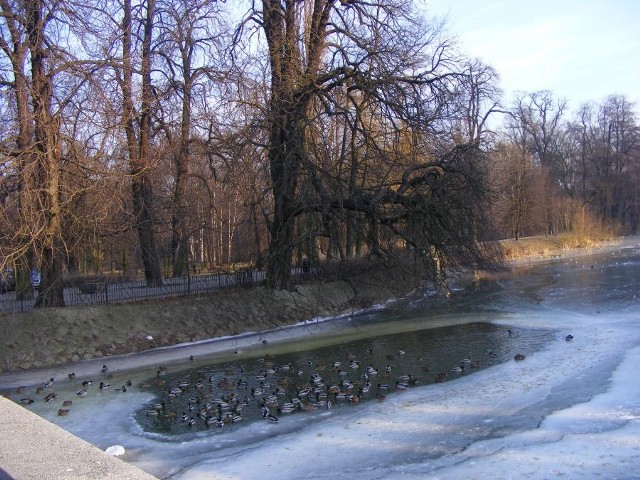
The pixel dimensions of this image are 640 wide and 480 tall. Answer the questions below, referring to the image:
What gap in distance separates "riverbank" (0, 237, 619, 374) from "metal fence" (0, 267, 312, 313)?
0.74 m

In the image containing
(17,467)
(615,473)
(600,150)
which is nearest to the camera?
(17,467)

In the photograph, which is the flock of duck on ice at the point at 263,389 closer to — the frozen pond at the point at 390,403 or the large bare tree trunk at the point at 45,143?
the frozen pond at the point at 390,403

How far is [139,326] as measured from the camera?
19547 millimetres

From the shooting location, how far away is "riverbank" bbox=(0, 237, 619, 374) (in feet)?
55.6

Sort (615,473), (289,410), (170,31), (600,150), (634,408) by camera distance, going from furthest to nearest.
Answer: (600,150)
(170,31)
(289,410)
(634,408)
(615,473)

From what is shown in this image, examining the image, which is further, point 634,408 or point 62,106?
point 62,106

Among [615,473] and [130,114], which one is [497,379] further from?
[130,114]

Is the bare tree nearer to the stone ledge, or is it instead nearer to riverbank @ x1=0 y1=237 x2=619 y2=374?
riverbank @ x1=0 y1=237 x2=619 y2=374

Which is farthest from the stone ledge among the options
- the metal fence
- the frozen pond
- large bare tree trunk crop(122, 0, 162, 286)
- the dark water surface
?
large bare tree trunk crop(122, 0, 162, 286)

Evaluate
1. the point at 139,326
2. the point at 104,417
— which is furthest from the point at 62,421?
the point at 139,326

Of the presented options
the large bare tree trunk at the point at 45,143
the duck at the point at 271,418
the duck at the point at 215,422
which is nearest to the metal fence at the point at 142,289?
the large bare tree trunk at the point at 45,143

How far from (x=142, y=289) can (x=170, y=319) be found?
3.11 metres

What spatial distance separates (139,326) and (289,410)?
33.0 feet

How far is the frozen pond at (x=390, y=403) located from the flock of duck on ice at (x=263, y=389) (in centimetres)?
6
